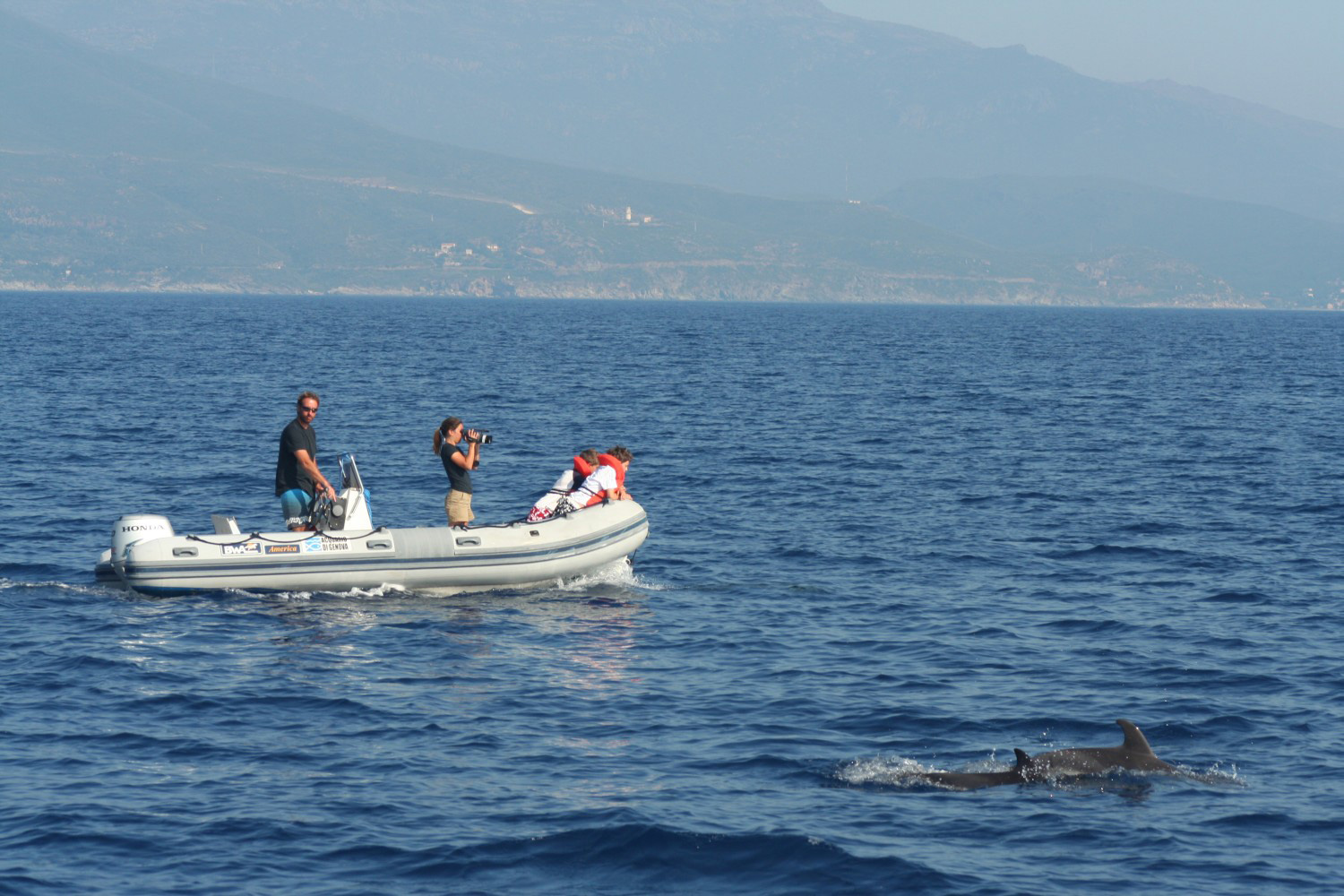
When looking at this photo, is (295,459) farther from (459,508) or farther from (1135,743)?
(1135,743)

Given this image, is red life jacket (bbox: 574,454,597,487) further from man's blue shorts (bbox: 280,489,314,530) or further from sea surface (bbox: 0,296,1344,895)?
man's blue shorts (bbox: 280,489,314,530)

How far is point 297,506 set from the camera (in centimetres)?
2067

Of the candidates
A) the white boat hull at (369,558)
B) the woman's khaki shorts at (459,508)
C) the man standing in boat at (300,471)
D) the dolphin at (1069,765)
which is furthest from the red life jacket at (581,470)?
Result: the dolphin at (1069,765)

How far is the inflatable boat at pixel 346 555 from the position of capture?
791 inches

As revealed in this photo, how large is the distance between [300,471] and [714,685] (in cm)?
695

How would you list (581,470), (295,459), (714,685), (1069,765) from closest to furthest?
(1069,765), (714,685), (295,459), (581,470)

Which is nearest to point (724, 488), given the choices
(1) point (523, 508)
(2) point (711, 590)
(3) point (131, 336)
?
(1) point (523, 508)

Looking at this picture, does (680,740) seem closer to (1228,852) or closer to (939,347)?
(1228,852)

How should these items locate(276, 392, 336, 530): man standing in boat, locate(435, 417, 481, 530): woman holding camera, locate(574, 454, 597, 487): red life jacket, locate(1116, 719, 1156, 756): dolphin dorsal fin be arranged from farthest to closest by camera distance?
locate(574, 454, 597, 487): red life jacket → locate(435, 417, 481, 530): woman holding camera → locate(276, 392, 336, 530): man standing in boat → locate(1116, 719, 1156, 756): dolphin dorsal fin

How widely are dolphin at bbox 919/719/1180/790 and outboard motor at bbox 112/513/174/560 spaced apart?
1126 centimetres

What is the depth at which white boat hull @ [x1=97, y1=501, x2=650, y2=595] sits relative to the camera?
20.1 metres

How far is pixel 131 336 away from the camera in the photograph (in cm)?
9269

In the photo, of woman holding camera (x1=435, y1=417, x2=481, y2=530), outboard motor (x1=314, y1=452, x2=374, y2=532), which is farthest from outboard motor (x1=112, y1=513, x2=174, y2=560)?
woman holding camera (x1=435, y1=417, x2=481, y2=530)

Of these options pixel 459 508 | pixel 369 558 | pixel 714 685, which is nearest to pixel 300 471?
pixel 369 558
